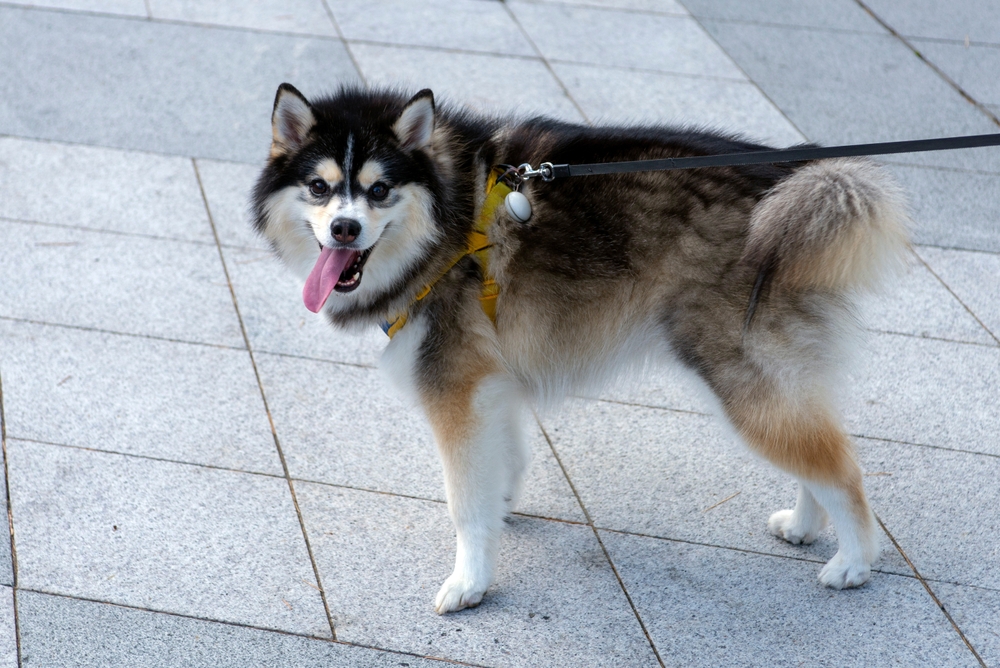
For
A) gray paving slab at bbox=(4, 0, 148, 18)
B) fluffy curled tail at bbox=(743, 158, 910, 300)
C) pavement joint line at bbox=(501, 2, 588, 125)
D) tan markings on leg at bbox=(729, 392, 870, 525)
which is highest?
fluffy curled tail at bbox=(743, 158, 910, 300)

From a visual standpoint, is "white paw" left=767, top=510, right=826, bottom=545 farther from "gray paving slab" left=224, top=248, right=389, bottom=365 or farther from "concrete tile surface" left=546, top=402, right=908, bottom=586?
"gray paving slab" left=224, top=248, right=389, bottom=365

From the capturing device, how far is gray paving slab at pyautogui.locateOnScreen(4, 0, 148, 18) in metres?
8.06

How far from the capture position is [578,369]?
146 inches

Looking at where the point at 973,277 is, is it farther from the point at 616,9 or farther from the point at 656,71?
the point at 616,9

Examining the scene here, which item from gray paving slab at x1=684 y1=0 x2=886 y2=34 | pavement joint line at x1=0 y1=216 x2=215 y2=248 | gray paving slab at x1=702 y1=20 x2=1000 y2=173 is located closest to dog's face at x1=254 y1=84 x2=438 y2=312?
pavement joint line at x1=0 y1=216 x2=215 y2=248

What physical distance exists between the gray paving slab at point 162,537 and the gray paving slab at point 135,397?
0.11m

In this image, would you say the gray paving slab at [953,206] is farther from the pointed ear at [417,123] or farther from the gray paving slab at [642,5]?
the pointed ear at [417,123]

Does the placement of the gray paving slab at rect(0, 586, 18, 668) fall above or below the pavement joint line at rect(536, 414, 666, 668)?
below

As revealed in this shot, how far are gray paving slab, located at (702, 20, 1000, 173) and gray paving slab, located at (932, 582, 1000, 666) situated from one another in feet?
12.8

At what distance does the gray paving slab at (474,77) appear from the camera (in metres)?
6.95

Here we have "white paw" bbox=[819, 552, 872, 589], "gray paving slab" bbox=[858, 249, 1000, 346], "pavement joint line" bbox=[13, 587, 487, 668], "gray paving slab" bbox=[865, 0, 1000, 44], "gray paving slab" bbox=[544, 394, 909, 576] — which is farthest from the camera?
"gray paving slab" bbox=[865, 0, 1000, 44]

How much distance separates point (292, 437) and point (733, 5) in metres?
6.90

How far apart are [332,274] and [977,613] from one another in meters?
2.69

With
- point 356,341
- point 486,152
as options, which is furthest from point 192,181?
point 486,152
